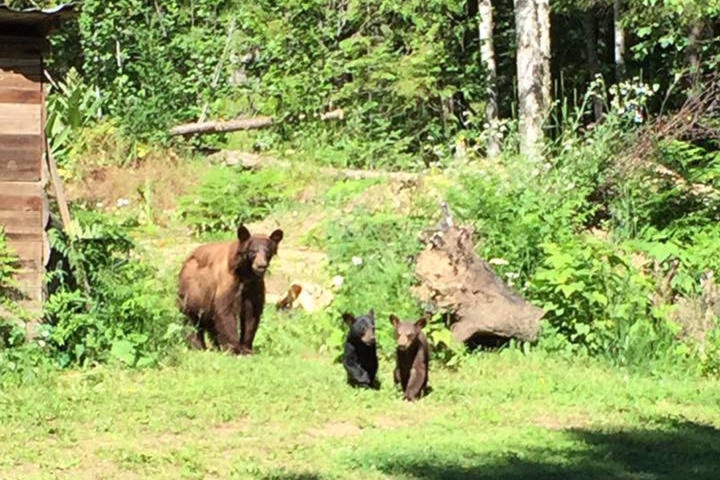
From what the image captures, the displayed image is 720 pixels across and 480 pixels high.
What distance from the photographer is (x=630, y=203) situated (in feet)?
48.2

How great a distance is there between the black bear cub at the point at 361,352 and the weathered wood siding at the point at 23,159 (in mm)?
2758

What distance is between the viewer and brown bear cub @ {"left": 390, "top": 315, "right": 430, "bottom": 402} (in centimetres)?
948

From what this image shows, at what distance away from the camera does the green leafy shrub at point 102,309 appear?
420 inches

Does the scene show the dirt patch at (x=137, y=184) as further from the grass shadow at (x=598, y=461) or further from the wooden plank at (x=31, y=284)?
the grass shadow at (x=598, y=461)

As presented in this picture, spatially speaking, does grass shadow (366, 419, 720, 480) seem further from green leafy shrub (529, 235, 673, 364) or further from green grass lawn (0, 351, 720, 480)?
green leafy shrub (529, 235, 673, 364)

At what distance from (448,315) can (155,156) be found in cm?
993

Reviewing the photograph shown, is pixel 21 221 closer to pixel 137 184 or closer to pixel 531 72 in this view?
pixel 137 184

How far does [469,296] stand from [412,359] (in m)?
2.32

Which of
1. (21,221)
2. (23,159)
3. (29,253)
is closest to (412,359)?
(29,253)

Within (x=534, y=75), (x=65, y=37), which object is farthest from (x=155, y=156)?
(x=65, y=37)

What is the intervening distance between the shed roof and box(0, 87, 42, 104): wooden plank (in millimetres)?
478

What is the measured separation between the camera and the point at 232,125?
22.8 meters

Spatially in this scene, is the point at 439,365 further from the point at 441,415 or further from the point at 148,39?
the point at 148,39

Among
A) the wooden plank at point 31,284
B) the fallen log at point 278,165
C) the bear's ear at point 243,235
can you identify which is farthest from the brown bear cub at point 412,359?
the fallen log at point 278,165
